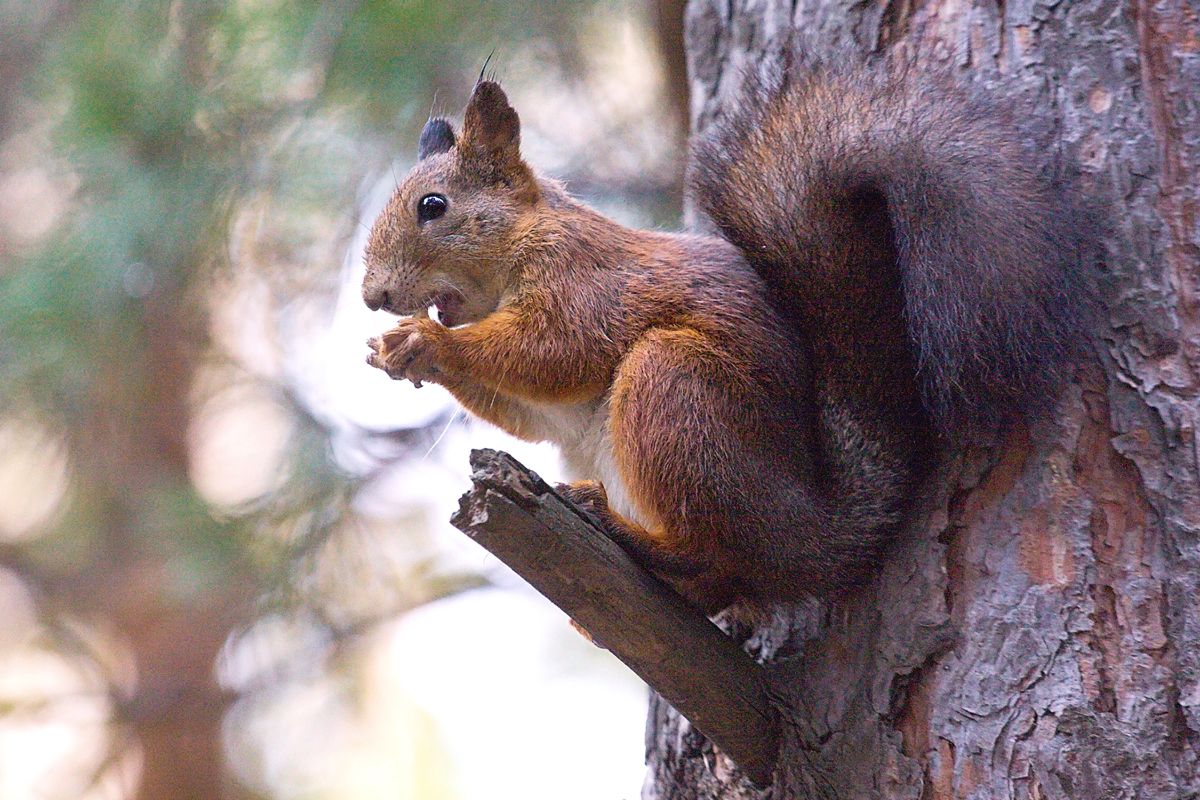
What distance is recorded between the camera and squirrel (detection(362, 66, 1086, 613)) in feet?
3.39

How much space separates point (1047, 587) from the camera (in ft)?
3.38

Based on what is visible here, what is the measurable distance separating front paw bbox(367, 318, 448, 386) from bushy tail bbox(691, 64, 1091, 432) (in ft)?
1.20

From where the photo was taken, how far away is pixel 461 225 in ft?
4.64

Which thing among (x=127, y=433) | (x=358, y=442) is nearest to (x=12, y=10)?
(x=127, y=433)

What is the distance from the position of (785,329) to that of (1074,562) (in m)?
0.41

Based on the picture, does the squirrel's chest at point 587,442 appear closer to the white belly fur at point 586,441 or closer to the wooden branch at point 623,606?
the white belly fur at point 586,441

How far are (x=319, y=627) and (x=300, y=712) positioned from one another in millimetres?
404

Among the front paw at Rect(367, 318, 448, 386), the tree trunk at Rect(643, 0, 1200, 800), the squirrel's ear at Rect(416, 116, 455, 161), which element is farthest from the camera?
the squirrel's ear at Rect(416, 116, 455, 161)

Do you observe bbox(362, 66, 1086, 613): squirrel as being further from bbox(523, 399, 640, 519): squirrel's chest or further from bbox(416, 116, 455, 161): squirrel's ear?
bbox(416, 116, 455, 161): squirrel's ear

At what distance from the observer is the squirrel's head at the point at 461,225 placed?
1.40 m

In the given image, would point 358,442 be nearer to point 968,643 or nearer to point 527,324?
point 527,324

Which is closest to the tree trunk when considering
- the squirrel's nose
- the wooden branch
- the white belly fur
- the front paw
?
the wooden branch

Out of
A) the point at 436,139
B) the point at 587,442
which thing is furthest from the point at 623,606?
the point at 436,139

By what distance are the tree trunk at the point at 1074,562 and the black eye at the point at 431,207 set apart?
0.71 meters
